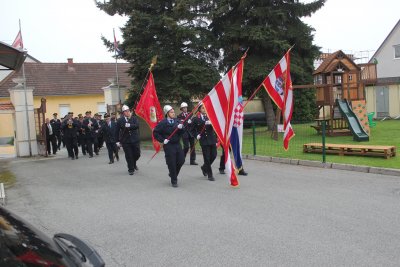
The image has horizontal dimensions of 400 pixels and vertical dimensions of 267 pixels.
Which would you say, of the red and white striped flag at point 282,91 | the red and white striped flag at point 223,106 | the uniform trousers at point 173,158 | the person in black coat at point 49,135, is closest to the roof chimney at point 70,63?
the person in black coat at point 49,135

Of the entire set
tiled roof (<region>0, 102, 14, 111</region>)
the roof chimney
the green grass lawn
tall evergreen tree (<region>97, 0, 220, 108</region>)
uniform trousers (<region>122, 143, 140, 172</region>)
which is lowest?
the green grass lawn

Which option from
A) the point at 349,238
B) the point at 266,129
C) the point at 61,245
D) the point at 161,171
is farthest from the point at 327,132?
the point at 61,245

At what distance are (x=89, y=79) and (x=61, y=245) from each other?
1606 inches

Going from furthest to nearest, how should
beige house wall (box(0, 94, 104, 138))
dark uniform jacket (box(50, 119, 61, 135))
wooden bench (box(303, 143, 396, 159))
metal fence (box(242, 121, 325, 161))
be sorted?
beige house wall (box(0, 94, 104, 138)), dark uniform jacket (box(50, 119, 61, 135)), metal fence (box(242, 121, 325, 161)), wooden bench (box(303, 143, 396, 159))

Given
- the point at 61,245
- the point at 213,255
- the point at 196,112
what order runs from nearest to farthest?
the point at 61,245, the point at 213,255, the point at 196,112

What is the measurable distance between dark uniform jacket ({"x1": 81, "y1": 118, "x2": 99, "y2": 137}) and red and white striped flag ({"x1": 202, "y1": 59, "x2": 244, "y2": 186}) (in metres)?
10.3

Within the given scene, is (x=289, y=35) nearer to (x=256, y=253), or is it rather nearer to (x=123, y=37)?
(x=123, y=37)

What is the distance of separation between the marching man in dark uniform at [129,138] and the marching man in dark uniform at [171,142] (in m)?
2.58

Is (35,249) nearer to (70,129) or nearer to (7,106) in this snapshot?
(70,129)

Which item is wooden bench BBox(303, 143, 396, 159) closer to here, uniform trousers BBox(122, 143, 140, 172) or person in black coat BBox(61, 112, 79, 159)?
uniform trousers BBox(122, 143, 140, 172)

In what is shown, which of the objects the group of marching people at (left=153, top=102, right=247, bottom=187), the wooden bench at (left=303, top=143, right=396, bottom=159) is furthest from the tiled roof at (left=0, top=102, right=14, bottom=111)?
the wooden bench at (left=303, top=143, right=396, bottom=159)

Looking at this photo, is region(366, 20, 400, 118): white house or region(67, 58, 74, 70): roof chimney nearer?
region(366, 20, 400, 118): white house

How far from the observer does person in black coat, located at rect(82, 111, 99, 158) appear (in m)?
19.0

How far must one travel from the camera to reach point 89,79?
138 ft
